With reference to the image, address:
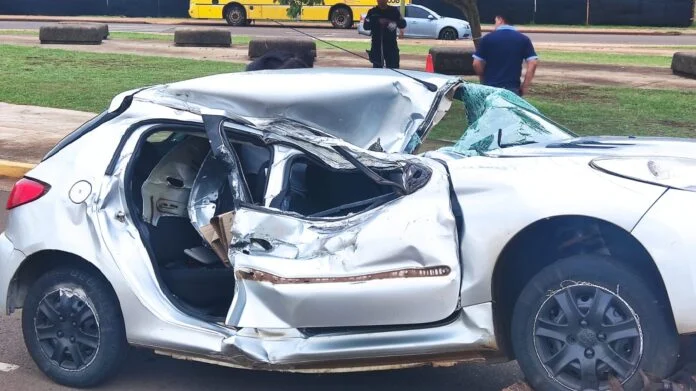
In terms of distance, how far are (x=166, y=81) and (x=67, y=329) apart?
1308 centimetres

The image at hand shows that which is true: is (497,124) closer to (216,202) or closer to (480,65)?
(216,202)

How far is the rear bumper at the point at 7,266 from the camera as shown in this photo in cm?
511

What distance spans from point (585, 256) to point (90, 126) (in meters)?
2.60

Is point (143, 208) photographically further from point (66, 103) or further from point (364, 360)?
point (66, 103)

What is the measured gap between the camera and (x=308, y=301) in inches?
172

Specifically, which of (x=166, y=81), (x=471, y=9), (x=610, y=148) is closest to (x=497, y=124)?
(x=610, y=148)

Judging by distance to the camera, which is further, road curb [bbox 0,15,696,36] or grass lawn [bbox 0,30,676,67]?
road curb [bbox 0,15,696,36]

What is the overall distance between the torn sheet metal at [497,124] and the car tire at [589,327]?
0.80 m

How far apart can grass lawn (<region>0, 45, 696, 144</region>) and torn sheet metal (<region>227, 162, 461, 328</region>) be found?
8482mm

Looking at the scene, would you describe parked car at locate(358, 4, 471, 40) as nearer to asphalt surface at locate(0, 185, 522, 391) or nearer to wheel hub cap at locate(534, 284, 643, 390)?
asphalt surface at locate(0, 185, 522, 391)

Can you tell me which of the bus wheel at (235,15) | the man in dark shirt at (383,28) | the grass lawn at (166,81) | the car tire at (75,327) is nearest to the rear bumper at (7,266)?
the car tire at (75,327)

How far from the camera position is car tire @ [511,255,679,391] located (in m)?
4.07

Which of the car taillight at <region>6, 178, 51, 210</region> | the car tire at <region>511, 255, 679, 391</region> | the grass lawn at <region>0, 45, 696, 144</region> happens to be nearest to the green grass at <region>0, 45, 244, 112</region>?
the grass lawn at <region>0, 45, 696, 144</region>

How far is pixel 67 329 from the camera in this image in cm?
499
